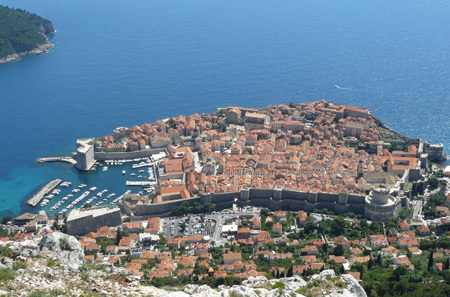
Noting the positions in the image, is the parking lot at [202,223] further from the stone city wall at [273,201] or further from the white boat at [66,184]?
the white boat at [66,184]

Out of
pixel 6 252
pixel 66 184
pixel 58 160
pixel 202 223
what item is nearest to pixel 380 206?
pixel 202 223

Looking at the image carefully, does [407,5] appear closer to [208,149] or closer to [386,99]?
[386,99]

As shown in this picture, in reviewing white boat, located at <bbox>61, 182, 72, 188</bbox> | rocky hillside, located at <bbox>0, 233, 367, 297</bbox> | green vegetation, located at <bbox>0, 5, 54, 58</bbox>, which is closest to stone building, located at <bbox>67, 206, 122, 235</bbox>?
white boat, located at <bbox>61, 182, 72, 188</bbox>

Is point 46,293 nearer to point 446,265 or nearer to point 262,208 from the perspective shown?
point 446,265

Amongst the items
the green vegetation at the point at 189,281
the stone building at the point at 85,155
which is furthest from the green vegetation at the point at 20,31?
the green vegetation at the point at 189,281

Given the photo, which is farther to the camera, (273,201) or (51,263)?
(273,201)

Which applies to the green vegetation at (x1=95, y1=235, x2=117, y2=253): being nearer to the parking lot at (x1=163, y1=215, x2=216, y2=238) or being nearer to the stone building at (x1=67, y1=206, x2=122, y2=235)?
the stone building at (x1=67, y1=206, x2=122, y2=235)

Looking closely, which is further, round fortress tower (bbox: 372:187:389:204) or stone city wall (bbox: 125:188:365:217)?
stone city wall (bbox: 125:188:365:217)
